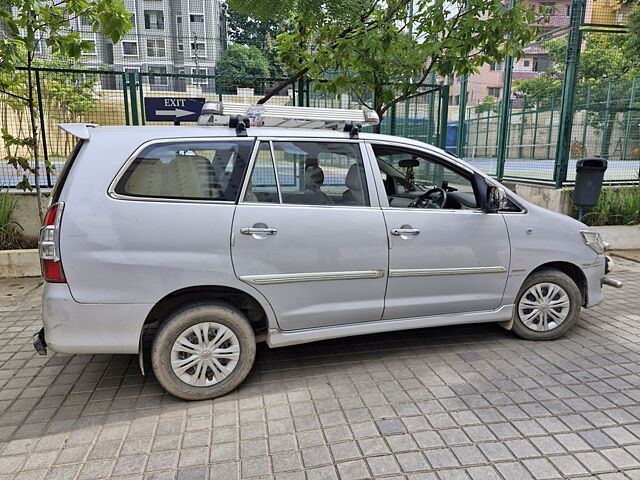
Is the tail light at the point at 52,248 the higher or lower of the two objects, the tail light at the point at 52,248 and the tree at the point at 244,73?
the lower

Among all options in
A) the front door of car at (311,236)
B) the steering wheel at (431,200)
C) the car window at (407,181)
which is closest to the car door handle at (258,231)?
the front door of car at (311,236)

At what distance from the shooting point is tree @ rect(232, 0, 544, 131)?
208 inches

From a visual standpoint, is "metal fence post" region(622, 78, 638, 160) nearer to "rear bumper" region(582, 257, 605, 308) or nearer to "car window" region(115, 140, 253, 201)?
"rear bumper" region(582, 257, 605, 308)

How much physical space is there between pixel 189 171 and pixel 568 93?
23.9ft

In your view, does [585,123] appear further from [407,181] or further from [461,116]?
[407,181]

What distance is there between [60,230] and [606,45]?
1001 cm

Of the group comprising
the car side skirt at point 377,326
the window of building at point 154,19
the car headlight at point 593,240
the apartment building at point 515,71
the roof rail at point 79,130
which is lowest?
the car side skirt at point 377,326

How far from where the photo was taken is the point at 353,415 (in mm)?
3107

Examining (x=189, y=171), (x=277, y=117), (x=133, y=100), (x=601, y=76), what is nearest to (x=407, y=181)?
(x=277, y=117)

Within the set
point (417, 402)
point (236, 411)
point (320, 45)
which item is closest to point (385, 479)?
point (417, 402)

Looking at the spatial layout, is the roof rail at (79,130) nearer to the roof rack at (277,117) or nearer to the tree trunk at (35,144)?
the roof rack at (277,117)

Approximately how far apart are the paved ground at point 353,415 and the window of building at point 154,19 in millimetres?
52850

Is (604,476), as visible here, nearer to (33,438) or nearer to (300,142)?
(300,142)

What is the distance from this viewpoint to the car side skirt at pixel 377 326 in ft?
11.5
